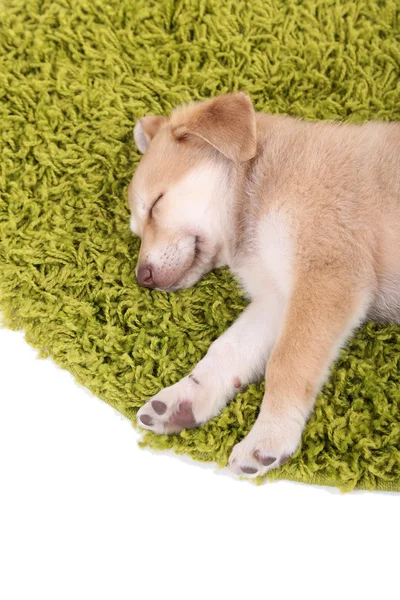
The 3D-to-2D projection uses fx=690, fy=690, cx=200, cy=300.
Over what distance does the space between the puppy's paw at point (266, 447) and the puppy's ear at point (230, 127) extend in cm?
110

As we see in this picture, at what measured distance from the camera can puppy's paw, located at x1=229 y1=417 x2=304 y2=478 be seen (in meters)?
2.49

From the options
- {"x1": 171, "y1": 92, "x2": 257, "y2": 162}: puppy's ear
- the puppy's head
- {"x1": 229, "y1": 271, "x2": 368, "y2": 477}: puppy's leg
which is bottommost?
{"x1": 229, "y1": 271, "x2": 368, "y2": 477}: puppy's leg

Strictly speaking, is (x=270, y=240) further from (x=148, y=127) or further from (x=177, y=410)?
(x=148, y=127)

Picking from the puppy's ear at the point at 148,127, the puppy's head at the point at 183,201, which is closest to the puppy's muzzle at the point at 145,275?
the puppy's head at the point at 183,201

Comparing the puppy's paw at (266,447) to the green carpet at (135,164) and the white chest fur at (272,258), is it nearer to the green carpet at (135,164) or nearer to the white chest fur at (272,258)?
the green carpet at (135,164)

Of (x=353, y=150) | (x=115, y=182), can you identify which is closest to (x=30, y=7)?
(x=115, y=182)

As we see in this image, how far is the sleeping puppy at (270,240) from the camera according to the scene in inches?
101

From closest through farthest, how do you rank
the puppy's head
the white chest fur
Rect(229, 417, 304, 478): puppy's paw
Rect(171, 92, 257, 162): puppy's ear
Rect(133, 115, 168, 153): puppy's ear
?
Rect(229, 417, 304, 478): puppy's paw
the white chest fur
Rect(171, 92, 257, 162): puppy's ear
the puppy's head
Rect(133, 115, 168, 153): puppy's ear

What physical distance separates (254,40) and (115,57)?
2.53 feet

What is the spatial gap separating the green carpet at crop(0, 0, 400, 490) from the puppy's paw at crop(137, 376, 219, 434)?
50mm

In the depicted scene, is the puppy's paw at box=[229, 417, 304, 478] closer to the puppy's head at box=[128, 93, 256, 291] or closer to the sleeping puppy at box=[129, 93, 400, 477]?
the sleeping puppy at box=[129, 93, 400, 477]

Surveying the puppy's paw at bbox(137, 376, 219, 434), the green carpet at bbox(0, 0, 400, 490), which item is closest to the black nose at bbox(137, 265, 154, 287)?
the green carpet at bbox(0, 0, 400, 490)

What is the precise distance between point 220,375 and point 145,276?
21.8 inches

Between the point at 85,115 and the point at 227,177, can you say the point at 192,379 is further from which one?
the point at 85,115
